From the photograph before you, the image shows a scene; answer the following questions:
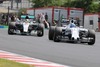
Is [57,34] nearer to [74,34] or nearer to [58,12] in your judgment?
[74,34]

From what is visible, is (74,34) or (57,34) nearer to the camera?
(74,34)

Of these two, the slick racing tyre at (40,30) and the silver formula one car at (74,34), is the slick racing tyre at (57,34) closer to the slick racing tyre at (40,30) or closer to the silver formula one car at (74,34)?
the silver formula one car at (74,34)

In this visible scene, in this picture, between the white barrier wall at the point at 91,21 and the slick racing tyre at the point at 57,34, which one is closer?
the slick racing tyre at the point at 57,34

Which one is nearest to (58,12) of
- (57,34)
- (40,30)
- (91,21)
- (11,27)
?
(91,21)

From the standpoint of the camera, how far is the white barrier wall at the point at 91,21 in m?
42.7

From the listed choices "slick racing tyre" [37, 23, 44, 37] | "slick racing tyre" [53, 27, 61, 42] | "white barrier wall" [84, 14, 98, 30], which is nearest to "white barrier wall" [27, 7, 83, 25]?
"white barrier wall" [84, 14, 98, 30]

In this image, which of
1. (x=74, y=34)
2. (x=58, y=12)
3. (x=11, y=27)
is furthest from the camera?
(x=58, y=12)

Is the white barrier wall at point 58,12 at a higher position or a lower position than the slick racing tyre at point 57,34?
higher

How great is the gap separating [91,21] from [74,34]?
2345 centimetres

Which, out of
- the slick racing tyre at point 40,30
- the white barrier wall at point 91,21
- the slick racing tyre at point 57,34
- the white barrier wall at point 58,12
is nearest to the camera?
the slick racing tyre at point 57,34

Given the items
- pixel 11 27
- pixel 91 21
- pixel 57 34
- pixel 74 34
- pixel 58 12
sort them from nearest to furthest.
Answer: pixel 74 34 < pixel 57 34 < pixel 11 27 < pixel 91 21 < pixel 58 12

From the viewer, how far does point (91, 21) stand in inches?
1705

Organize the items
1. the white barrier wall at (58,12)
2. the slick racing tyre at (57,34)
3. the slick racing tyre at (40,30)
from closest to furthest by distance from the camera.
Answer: the slick racing tyre at (57,34)
the slick racing tyre at (40,30)
the white barrier wall at (58,12)

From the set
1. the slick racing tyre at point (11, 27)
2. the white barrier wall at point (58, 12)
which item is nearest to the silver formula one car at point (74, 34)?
the slick racing tyre at point (11, 27)
